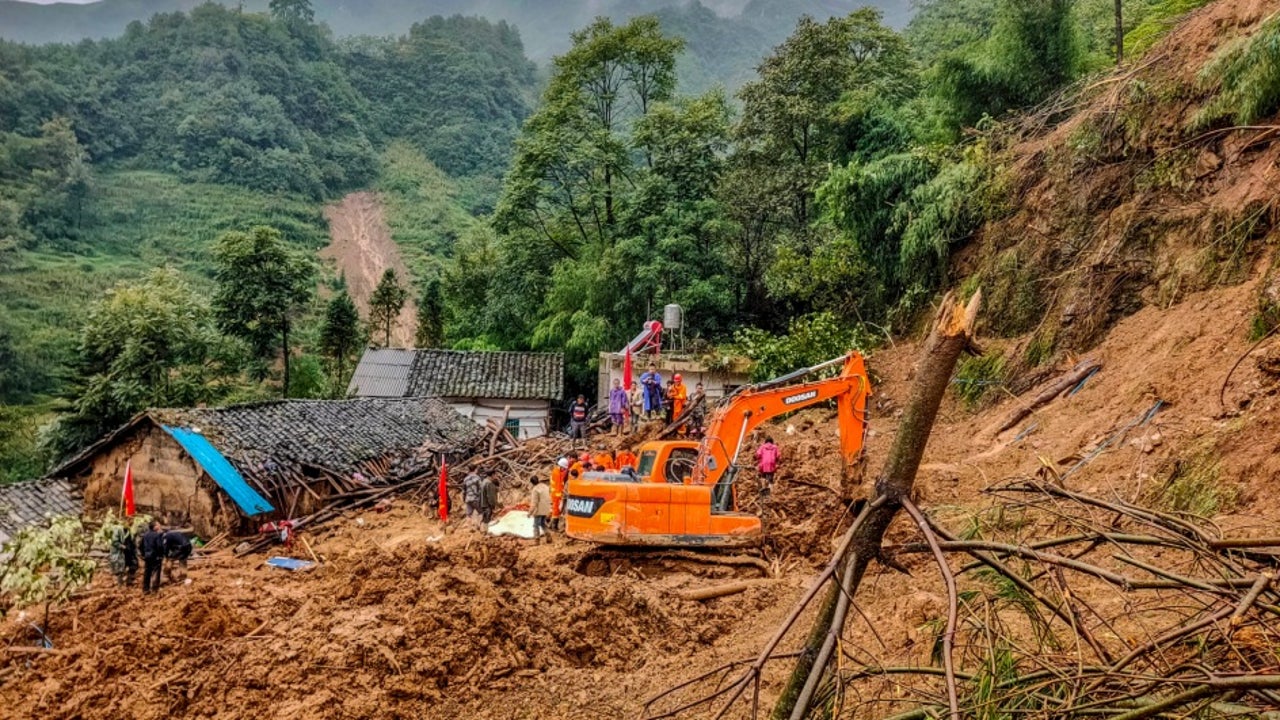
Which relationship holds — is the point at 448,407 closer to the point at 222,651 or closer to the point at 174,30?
the point at 222,651

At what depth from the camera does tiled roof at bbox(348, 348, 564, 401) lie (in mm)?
26344

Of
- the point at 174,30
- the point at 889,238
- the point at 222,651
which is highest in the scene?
the point at 174,30

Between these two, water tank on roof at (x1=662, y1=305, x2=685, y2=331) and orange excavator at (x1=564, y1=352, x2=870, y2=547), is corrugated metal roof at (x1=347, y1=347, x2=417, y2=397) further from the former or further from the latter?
orange excavator at (x1=564, y1=352, x2=870, y2=547)

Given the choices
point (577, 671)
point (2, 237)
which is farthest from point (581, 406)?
point (2, 237)

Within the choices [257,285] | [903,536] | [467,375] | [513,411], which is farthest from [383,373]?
[903,536]

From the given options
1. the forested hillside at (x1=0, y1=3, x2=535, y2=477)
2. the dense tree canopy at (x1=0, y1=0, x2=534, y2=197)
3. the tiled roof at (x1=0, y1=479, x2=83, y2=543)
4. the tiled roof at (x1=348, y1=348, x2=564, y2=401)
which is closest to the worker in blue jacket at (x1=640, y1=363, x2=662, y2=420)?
the tiled roof at (x1=348, y1=348, x2=564, y2=401)

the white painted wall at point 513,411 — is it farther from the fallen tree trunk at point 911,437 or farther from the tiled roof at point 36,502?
the fallen tree trunk at point 911,437

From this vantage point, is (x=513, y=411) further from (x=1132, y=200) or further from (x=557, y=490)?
(x=1132, y=200)

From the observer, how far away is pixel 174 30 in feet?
258

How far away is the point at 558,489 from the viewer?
13.2 meters

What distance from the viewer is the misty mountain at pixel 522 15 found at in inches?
5335

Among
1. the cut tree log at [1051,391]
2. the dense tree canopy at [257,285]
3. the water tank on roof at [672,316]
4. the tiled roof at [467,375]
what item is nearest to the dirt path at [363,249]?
the dense tree canopy at [257,285]

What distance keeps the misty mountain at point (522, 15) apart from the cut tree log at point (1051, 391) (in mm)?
118729

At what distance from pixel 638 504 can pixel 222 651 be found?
4.96 m
